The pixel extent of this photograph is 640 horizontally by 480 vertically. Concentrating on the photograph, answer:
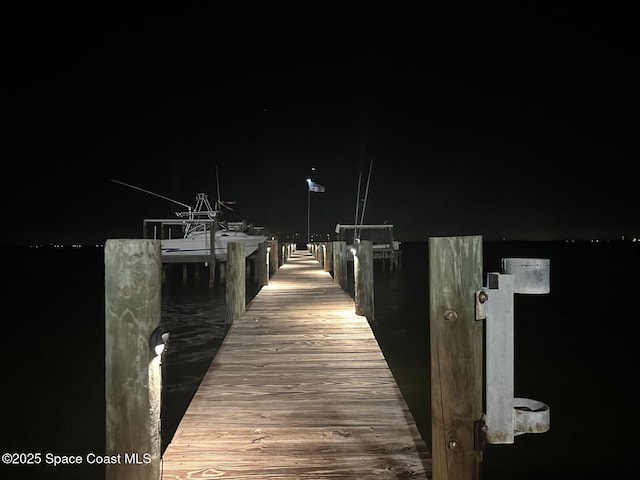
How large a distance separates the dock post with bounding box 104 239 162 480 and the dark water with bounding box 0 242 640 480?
5294 millimetres

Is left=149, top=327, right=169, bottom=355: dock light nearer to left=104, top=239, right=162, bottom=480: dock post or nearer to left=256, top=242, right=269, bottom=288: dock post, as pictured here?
left=104, top=239, right=162, bottom=480: dock post

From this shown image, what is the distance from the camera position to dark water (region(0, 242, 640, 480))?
22.2 feet

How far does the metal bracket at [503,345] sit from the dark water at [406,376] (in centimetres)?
491

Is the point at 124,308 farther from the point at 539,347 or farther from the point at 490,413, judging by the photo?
the point at 539,347

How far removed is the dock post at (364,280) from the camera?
7793mm

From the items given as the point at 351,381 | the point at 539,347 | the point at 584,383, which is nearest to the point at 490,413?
the point at 351,381

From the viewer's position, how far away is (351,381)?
14.7ft

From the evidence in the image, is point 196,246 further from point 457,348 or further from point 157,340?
point 457,348

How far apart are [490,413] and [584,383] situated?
986 centimetres

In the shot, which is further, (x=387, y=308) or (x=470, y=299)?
(x=387, y=308)

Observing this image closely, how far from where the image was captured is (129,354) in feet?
6.91

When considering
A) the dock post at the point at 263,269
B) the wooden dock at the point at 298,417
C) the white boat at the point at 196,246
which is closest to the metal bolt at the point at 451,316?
the wooden dock at the point at 298,417

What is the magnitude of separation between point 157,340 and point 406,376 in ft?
29.4

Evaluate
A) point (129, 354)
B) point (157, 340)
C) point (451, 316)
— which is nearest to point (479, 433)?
point (451, 316)
